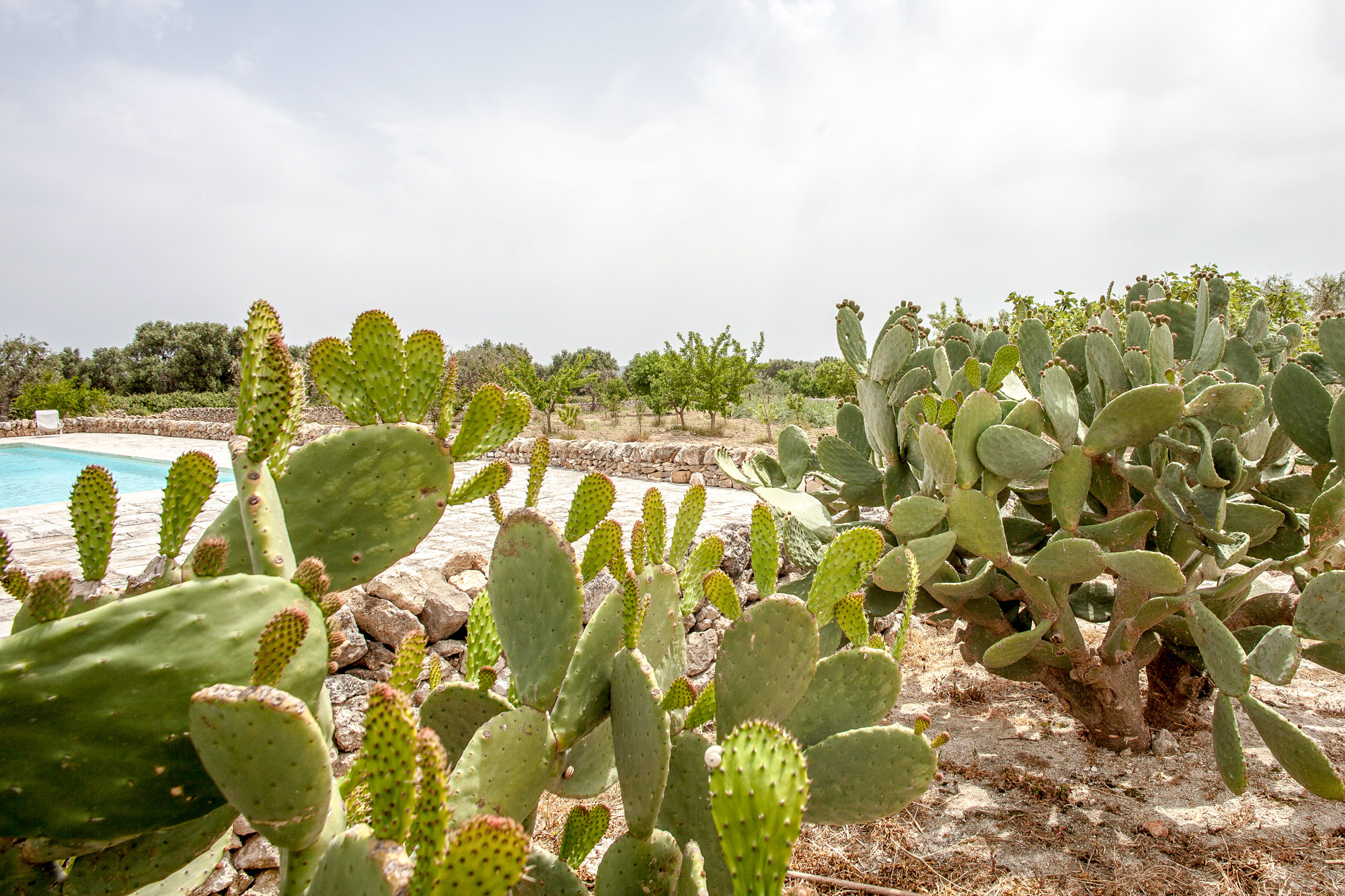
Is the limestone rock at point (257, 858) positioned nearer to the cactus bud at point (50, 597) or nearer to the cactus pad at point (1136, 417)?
the cactus bud at point (50, 597)

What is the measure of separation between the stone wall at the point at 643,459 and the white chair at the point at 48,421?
14180 mm

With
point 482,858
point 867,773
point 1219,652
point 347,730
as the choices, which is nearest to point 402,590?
point 347,730

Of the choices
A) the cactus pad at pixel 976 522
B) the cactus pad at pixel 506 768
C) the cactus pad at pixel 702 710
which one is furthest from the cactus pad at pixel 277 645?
the cactus pad at pixel 976 522

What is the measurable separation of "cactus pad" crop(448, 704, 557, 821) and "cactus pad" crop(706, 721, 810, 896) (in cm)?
42

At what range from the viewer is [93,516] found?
0.96m

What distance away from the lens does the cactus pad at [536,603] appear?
1176mm

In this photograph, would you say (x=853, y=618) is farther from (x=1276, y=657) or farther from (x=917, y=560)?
(x=1276, y=657)

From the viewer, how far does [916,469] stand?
2.62 meters

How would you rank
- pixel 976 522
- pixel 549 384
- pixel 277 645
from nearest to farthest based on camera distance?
1. pixel 277 645
2. pixel 976 522
3. pixel 549 384

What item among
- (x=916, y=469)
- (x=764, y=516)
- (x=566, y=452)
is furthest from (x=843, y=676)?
(x=566, y=452)

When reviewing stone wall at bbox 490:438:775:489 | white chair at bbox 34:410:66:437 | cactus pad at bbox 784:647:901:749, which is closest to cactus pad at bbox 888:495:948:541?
cactus pad at bbox 784:647:901:749

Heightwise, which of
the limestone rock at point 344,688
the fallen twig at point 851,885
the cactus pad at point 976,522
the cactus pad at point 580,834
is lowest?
the fallen twig at point 851,885

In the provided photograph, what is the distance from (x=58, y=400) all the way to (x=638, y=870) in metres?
28.6

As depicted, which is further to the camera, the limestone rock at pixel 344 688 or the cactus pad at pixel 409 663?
the limestone rock at pixel 344 688
